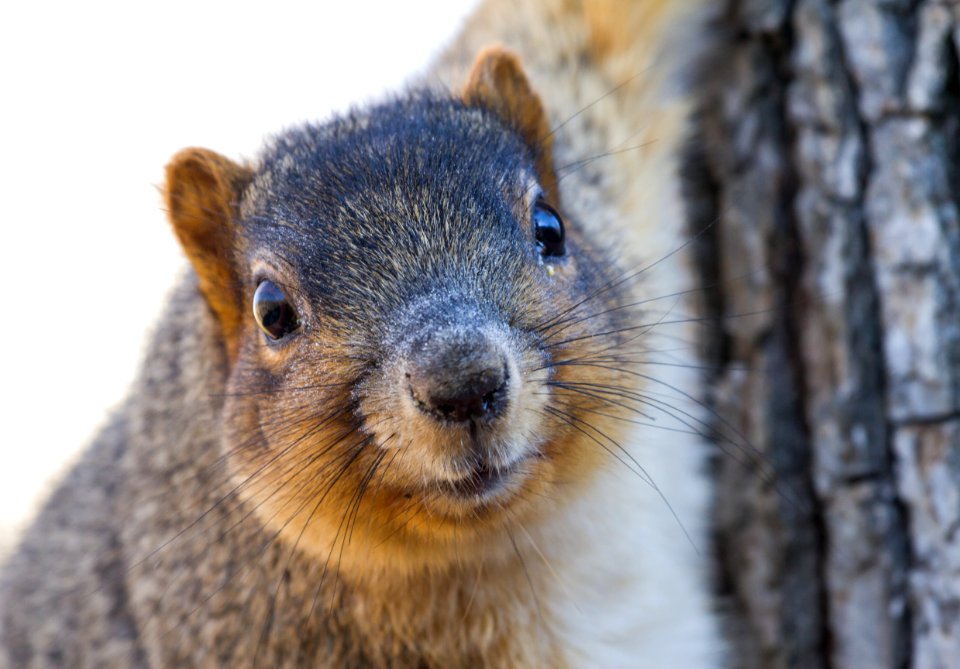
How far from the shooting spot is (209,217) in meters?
3.37

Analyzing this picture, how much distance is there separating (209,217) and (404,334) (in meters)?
1.12

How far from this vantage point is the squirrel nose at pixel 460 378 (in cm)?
233

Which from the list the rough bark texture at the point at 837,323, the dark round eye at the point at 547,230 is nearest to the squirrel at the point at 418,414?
A: the dark round eye at the point at 547,230

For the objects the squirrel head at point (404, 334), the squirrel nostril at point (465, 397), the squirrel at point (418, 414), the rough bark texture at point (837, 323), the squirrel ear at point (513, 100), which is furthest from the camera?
the squirrel ear at point (513, 100)

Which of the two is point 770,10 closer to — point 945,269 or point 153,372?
point 945,269

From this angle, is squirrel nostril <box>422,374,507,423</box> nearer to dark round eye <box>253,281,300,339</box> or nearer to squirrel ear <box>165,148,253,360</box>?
dark round eye <box>253,281,300,339</box>

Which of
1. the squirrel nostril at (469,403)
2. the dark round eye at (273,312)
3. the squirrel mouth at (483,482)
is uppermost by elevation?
the dark round eye at (273,312)

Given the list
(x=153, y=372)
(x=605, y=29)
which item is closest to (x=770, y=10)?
(x=605, y=29)

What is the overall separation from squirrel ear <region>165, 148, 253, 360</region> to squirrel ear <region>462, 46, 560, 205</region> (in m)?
0.78

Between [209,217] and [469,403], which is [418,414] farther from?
[209,217]

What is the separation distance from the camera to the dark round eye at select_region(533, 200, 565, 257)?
3.03 meters

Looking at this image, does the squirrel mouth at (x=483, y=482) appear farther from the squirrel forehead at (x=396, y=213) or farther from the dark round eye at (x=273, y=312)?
the dark round eye at (x=273, y=312)

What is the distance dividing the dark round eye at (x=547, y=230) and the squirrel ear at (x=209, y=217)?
95 centimetres

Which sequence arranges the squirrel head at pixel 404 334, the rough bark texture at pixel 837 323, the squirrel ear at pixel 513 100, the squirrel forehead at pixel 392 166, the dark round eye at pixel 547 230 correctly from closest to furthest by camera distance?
the squirrel head at pixel 404 334 → the squirrel forehead at pixel 392 166 → the dark round eye at pixel 547 230 → the rough bark texture at pixel 837 323 → the squirrel ear at pixel 513 100
